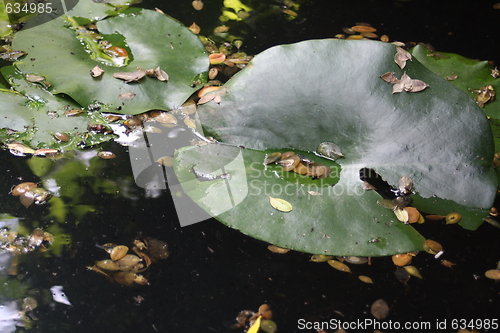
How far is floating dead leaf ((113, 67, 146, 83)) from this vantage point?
1.62 metres

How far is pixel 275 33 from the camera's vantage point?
208 cm

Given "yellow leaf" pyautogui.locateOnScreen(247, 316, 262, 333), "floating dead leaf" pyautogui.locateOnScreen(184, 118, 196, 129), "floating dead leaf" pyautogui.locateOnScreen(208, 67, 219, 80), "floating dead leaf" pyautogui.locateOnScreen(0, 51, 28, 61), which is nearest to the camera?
"yellow leaf" pyautogui.locateOnScreen(247, 316, 262, 333)

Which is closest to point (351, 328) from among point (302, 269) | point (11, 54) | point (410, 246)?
point (302, 269)

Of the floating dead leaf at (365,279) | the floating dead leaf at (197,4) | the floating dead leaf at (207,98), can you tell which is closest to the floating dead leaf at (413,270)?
the floating dead leaf at (365,279)

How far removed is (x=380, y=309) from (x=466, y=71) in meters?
1.22

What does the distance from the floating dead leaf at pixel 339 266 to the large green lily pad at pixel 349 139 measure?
0.29ft

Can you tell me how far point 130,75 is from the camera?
1639 millimetres

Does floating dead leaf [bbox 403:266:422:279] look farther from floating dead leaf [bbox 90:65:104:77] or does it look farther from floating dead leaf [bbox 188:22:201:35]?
floating dead leaf [bbox 188:22:201:35]

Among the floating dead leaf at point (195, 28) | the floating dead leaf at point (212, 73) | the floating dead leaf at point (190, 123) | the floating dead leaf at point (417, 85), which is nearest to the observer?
the floating dead leaf at point (417, 85)

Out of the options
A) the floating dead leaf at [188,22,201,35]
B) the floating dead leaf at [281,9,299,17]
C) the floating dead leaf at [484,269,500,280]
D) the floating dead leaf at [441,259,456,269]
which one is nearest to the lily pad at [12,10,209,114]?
the floating dead leaf at [188,22,201,35]

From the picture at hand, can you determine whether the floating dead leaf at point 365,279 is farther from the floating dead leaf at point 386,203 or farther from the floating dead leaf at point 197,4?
the floating dead leaf at point 197,4

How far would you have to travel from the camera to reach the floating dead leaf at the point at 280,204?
125 cm

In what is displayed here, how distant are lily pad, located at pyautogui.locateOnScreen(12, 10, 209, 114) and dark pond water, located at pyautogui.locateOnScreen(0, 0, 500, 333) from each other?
12.8 inches

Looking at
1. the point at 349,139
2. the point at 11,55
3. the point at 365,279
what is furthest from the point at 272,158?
the point at 11,55
